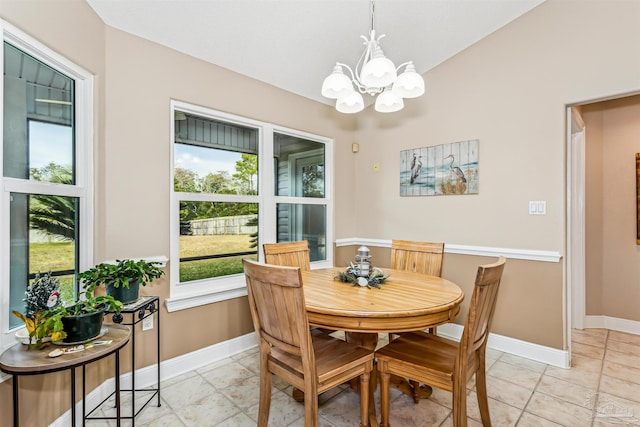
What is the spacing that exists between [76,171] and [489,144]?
10.8 ft

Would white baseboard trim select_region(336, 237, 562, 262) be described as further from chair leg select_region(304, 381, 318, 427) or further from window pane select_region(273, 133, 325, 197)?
chair leg select_region(304, 381, 318, 427)

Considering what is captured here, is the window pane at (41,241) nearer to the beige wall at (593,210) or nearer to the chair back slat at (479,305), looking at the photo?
the chair back slat at (479,305)

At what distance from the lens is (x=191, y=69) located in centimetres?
255

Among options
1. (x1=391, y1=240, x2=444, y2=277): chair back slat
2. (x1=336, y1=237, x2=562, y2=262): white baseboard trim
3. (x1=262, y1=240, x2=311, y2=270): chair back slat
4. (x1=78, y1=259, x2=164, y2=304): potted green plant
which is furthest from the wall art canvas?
(x1=78, y1=259, x2=164, y2=304): potted green plant

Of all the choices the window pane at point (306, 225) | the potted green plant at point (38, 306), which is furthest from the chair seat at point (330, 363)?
the window pane at point (306, 225)

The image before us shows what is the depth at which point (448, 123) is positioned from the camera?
3172mm

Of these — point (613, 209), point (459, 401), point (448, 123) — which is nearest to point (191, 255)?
point (459, 401)

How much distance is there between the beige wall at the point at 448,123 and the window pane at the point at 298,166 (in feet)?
0.66

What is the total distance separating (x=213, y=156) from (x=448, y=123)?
2.32m

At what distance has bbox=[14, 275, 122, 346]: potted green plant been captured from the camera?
1364 mm

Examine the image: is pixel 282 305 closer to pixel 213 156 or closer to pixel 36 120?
pixel 36 120

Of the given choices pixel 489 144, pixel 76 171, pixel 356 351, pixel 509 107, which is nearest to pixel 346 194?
pixel 489 144

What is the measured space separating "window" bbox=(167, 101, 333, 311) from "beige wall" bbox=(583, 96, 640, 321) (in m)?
3.04

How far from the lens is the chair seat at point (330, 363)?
1.55m
